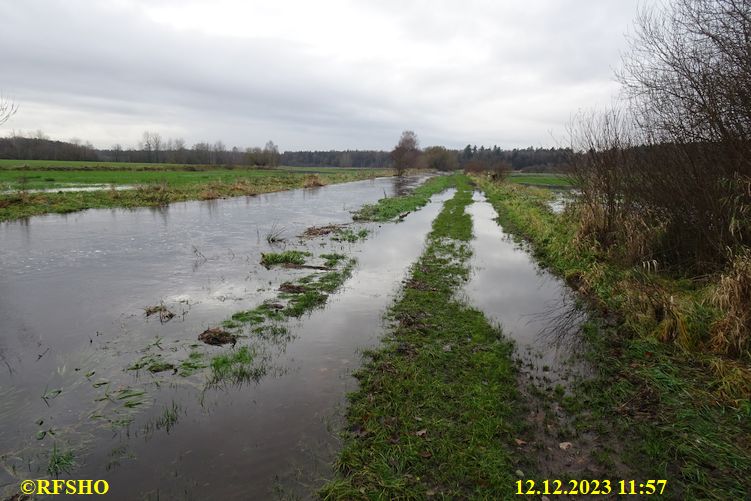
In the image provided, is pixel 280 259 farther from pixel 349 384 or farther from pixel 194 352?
pixel 349 384

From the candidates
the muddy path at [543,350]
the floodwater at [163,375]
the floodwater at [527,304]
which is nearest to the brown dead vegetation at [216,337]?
the floodwater at [163,375]

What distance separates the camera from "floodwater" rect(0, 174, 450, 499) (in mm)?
4348

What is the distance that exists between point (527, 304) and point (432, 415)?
568 cm

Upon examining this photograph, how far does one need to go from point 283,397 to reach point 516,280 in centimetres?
847

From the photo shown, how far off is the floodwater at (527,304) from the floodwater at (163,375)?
250 centimetres

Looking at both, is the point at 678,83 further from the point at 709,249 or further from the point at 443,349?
the point at 443,349

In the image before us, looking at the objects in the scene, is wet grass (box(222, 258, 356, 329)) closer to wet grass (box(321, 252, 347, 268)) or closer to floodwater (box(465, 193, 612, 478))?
wet grass (box(321, 252, 347, 268))

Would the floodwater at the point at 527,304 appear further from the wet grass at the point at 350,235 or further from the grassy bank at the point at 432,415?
the wet grass at the point at 350,235

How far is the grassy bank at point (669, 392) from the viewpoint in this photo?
4.29 metres

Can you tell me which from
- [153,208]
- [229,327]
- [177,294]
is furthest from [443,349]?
[153,208]

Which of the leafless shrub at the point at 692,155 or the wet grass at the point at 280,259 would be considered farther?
the wet grass at the point at 280,259

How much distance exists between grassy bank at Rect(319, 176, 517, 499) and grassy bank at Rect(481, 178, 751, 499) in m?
1.24

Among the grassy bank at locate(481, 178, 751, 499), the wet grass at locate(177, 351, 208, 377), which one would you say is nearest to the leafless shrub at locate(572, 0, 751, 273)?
the grassy bank at locate(481, 178, 751, 499)

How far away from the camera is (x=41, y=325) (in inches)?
316
